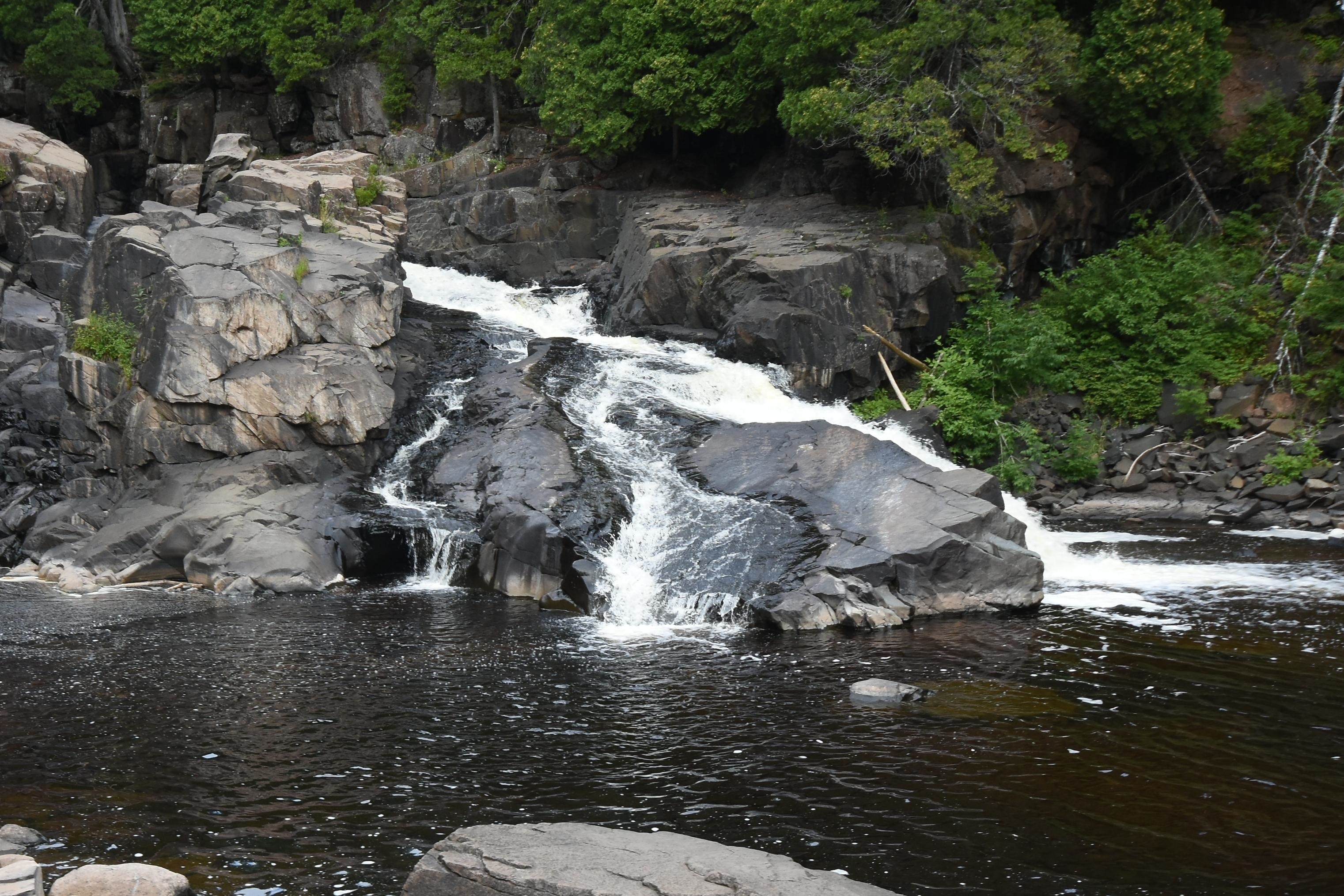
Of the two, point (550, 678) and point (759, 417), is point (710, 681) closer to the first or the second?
point (550, 678)

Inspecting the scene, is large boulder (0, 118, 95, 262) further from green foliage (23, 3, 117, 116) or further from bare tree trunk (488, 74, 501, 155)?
bare tree trunk (488, 74, 501, 155)

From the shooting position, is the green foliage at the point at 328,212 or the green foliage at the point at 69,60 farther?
the green foliage at the point at 69,60

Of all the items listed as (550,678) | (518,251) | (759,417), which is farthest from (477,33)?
(550,678)

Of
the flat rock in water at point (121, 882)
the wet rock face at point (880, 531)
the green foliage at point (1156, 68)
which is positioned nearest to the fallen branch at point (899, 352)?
the wet rock face at point (880, 531)

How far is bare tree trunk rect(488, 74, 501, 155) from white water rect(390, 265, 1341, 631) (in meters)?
10.8

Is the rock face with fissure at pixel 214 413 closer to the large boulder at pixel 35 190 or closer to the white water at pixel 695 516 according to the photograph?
the white water at pixel 695 516

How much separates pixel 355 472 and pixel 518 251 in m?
12.1

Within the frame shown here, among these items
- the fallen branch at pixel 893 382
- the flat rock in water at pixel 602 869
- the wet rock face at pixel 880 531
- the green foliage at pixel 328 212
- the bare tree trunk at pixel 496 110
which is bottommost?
the flat rock in water at pixel 602 869

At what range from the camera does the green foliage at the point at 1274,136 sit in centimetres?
2616

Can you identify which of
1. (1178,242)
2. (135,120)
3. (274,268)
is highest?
(135,120)

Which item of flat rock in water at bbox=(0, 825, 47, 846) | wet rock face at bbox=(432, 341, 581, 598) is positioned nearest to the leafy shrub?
wet rock face at bbox=(432, 341, 581, 598)

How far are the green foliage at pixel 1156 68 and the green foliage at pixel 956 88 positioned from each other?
101 centimetres

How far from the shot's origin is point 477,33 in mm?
37688

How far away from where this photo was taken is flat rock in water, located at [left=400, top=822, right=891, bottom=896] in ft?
22.2
